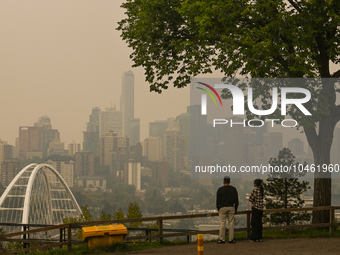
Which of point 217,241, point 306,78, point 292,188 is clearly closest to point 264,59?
point 306,78

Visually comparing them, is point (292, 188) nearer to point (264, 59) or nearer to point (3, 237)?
point (264, 59)

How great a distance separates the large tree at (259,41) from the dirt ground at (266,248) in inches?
156

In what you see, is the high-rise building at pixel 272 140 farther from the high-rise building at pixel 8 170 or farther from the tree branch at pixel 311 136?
the high-rise building at pixel 8 170

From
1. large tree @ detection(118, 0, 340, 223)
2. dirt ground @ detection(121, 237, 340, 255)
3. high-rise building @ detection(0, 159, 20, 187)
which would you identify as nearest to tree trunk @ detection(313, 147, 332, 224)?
large tree @ detection(118, 0, 340, 223)

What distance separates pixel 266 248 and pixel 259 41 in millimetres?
8263

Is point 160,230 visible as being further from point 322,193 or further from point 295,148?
point 295,148

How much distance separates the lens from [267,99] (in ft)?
59.0

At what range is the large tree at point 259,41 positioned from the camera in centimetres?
1532

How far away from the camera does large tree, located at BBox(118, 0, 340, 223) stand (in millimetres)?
15320

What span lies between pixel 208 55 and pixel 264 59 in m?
4.00

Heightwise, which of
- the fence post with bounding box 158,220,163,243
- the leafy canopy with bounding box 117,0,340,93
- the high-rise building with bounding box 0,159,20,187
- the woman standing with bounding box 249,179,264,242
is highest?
the leafy canopy with bounding box 117,0,340,93

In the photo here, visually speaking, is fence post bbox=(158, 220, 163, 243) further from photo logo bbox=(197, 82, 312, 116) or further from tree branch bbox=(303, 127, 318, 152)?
tree branch bbox=(303, 127, 318, 152)

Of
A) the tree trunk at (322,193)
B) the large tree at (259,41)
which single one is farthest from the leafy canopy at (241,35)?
the tree trunk at (322,193)

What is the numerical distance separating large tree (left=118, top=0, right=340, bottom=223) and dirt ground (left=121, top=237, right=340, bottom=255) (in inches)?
156
